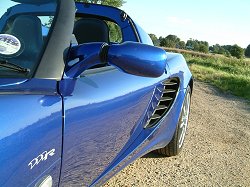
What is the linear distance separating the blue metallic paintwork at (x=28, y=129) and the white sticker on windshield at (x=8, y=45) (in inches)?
7.3

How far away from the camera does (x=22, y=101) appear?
1.50 meters

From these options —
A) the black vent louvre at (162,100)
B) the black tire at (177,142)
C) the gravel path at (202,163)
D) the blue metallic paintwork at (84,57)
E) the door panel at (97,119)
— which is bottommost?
the gravel path at (202,163)

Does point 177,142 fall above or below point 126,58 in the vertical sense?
below

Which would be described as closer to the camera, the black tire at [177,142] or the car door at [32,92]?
the car door at [32,92]

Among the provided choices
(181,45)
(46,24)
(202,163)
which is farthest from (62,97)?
(181,45)

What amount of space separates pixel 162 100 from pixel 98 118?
1.42 m

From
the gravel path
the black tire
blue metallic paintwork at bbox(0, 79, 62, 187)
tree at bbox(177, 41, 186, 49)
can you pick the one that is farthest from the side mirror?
tree at bbox(177, 41, 186, 49)

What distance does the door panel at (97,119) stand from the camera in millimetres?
1837

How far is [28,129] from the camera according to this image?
4.79ft

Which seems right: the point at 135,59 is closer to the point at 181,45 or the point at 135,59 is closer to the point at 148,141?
the point at 148,141

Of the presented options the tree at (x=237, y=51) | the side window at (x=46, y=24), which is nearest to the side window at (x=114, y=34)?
the side window at (x=46, y=24)

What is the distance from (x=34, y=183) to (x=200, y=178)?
8.32ft

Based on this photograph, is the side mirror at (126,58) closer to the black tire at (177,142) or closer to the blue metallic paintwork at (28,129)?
the blue metallic paintwork at (28,129)

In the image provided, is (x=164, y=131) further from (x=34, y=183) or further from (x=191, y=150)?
(x=34, y=183)
